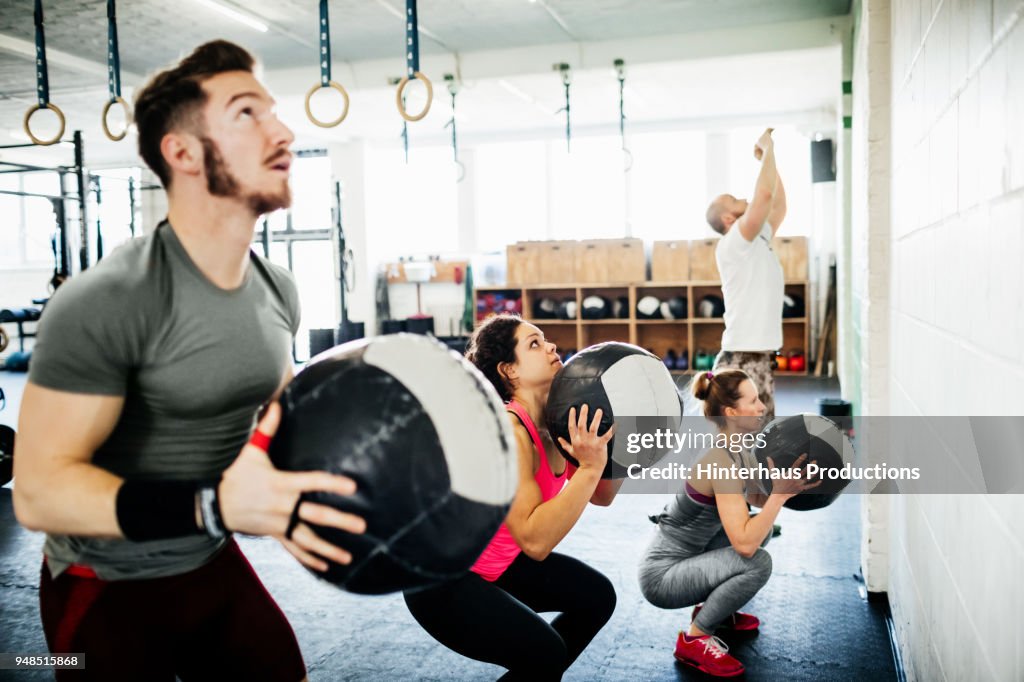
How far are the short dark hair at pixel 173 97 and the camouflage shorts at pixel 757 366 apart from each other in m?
2.63

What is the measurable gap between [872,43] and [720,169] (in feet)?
24.7

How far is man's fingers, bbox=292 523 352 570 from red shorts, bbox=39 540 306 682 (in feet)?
1.53

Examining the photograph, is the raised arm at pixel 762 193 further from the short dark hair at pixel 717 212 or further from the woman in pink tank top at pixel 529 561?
the woman in pink tank top at pixel 529 561

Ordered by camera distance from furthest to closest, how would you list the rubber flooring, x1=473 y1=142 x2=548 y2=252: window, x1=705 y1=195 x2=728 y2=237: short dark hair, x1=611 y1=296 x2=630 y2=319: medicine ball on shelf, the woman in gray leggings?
1. x1=473 y1=142 x2=548 y2=252: window
2. x1=611 y1=296 x2=630 y2=319: medicine ball on shelf
3. x1=705 y1=195 x2=728 y2=237: short dark hair
4. the rubber flooring
5. the woman in gray leggings

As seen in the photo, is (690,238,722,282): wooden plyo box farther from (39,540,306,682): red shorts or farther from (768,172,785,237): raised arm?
(39,540,306,682): red shorts

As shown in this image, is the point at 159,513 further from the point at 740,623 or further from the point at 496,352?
the point at 740,623

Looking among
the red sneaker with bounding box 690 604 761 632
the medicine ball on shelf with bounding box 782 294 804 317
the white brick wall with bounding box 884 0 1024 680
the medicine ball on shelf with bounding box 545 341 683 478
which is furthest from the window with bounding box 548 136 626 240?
the medicine ball on shelf with bounding box 545 341 683 478

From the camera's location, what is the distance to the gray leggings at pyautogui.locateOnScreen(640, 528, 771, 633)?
2346mm

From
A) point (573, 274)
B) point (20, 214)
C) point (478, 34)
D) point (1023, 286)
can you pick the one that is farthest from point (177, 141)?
point (20, 214)

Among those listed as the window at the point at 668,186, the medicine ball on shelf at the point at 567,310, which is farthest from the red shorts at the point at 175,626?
the window at the point at 668,186

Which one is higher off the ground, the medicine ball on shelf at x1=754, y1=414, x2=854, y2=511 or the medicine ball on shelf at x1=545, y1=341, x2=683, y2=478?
the medicine ball on shelf at x1=545, y1=341, x2=683, y2=478

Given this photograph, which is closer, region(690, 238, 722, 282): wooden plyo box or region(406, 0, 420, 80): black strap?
region(406, 0, 420, 80): black strap

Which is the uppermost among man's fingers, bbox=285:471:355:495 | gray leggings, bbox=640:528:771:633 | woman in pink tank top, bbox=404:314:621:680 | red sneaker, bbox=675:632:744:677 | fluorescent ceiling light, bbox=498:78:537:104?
fluorescent ceiling light, bbox=498:78:537:104

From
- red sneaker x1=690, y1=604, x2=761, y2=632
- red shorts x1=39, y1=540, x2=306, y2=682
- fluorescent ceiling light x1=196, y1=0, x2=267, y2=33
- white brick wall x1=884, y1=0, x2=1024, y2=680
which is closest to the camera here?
white brick wall x1=884, y1=0, x2=1024, y2=680
